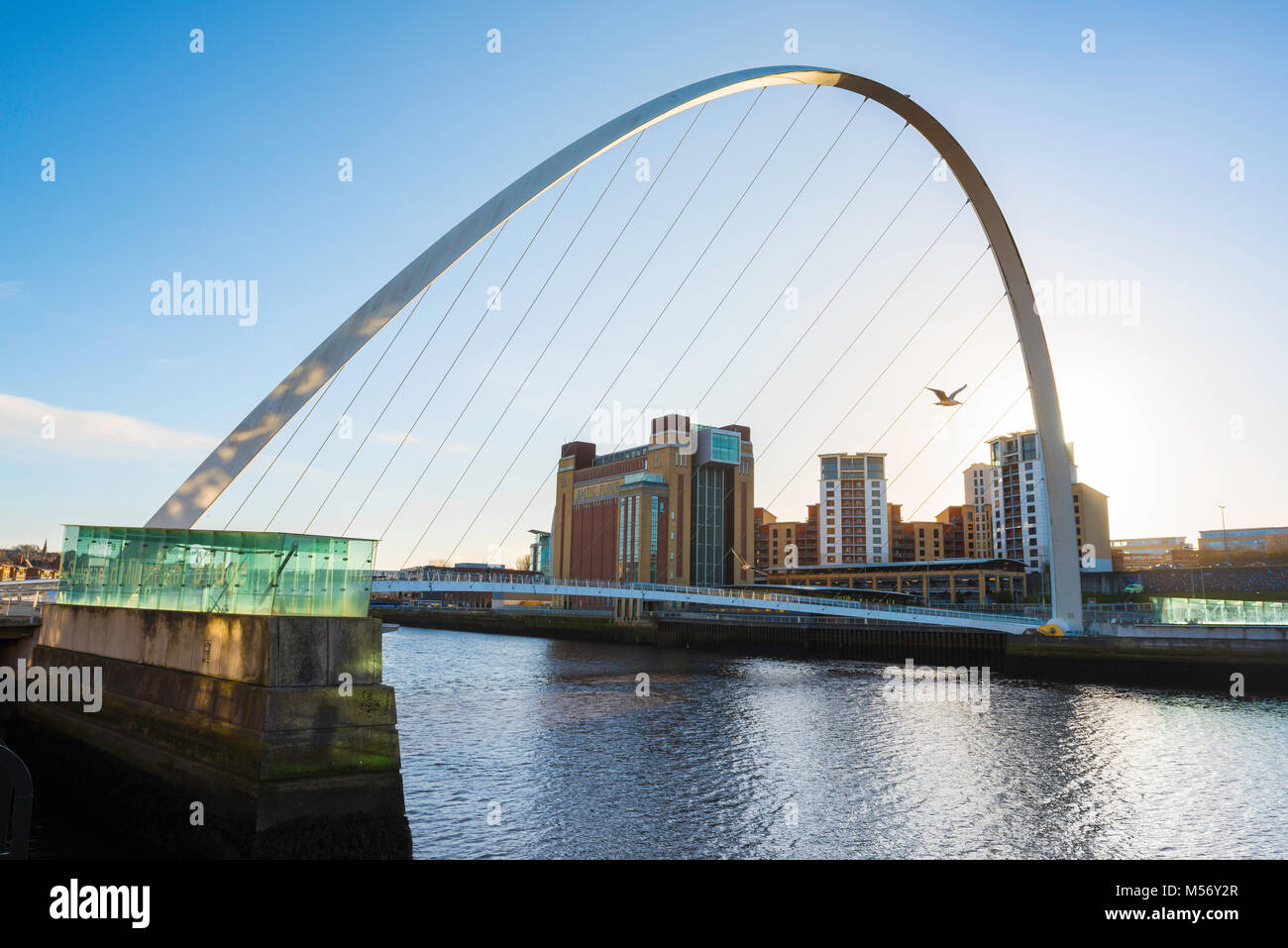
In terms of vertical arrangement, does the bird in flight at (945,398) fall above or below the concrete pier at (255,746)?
above

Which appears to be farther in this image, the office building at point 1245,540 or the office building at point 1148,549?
the office building at point 1148,549

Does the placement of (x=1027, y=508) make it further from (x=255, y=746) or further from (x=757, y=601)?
(x=255, y=746)

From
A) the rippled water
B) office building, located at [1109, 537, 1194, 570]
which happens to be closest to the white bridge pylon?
the rippled water

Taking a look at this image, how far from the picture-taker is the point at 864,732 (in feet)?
71.5

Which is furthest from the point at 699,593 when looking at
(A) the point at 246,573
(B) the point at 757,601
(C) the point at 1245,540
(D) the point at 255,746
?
(C) the point at 1245,540

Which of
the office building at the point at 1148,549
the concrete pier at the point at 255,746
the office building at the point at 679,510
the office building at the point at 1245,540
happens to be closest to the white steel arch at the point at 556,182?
the concrete pier at the point at 255,746

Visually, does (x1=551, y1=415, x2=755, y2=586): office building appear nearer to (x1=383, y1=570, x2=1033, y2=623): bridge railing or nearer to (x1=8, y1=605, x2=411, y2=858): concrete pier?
(x1=383, y1=570, x2=1033, y2=623): bridge railing

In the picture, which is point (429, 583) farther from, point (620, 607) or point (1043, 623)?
point (620, 607)

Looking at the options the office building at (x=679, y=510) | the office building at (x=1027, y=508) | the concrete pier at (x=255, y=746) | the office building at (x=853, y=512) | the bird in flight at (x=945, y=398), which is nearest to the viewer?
the concrete pier at (x=255, y=746)

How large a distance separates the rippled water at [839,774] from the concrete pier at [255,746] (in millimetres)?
2543

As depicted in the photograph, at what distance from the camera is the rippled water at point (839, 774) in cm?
1233

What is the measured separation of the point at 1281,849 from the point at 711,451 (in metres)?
91.5

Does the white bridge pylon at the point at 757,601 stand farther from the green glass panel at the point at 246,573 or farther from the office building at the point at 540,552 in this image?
the office building at the point at 540,552
